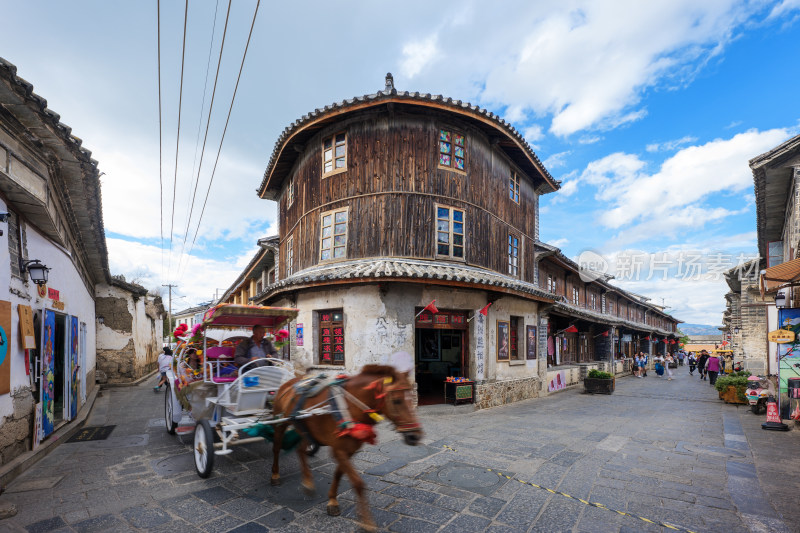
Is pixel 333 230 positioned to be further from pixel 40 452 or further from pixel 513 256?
pixel 40 452

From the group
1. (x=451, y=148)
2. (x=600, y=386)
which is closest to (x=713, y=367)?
(x=600, y=386)

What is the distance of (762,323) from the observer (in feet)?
57.1

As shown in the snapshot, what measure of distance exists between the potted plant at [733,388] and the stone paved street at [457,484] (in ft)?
18.3

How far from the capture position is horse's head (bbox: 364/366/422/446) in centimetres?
392

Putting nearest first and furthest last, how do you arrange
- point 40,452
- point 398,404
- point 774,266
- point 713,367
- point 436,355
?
point 398,404, point 40,452, point 774,266, point 436,355, point 713,367

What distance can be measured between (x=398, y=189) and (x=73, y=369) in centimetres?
949

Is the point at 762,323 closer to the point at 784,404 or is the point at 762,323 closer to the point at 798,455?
the point at 784,404

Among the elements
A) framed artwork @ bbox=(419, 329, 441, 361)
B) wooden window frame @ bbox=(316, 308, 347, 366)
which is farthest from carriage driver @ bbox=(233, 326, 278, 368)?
framed artwork @ bbox=(419, 329, 441, 361)

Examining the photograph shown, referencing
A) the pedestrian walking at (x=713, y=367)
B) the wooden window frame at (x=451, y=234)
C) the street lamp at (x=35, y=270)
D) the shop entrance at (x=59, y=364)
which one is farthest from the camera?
the pedestrian walking at (x=713, y=367)

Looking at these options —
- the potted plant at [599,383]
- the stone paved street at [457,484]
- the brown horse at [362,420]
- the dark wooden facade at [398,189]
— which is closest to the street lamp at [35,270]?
the stone paved street at [457,484]

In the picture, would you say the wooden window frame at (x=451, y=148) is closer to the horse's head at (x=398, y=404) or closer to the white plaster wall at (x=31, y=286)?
the horse's head at (x=398, y=404)

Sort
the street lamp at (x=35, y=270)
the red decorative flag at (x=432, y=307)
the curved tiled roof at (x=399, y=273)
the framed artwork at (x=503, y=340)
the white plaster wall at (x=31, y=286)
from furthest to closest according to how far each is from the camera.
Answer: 1. the framed artwork at (x=503, y=340)
2. the red decorative flag at (x=432, y=307)
3. the curved tiled roof at (x=399, y=273)
4. the street lamp at (x=35, y=270)
5. the white plaster wall at (x=31, y=286)

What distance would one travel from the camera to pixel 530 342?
14578mm

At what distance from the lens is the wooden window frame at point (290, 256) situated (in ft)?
48.9
